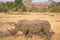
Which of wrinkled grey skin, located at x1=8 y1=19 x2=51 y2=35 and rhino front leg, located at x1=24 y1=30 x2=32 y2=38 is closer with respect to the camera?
rhino front leg, located at x1=24 y1=30 x2=32 y2=38

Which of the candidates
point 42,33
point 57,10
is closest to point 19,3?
point 57,10

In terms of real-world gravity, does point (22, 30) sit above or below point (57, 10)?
above

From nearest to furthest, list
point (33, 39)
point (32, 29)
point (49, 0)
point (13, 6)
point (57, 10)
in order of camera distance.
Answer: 1. point (33, 39)
2. point (32, 29)
3. point (57, 10)
4. point (13, 6)
5. point (49, 0)

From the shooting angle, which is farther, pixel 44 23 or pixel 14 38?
pixel 44 23

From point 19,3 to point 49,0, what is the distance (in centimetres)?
716

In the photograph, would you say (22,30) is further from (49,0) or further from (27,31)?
(49,0)

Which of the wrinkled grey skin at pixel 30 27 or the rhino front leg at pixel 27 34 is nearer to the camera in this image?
the rhino front leg at pixel 27 34

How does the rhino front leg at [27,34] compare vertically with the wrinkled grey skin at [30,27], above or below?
below

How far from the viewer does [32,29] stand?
1093 centimetres

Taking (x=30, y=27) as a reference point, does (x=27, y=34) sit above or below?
below

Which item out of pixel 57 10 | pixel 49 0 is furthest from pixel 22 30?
pixel 49 0

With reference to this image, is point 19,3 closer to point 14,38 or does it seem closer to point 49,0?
point 49,0

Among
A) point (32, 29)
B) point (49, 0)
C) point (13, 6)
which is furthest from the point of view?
point (49, 0)

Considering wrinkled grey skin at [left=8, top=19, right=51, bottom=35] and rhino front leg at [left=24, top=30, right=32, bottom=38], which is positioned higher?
wrinkled grey skin at [left=8, top=19, right=51, bottom=35]
